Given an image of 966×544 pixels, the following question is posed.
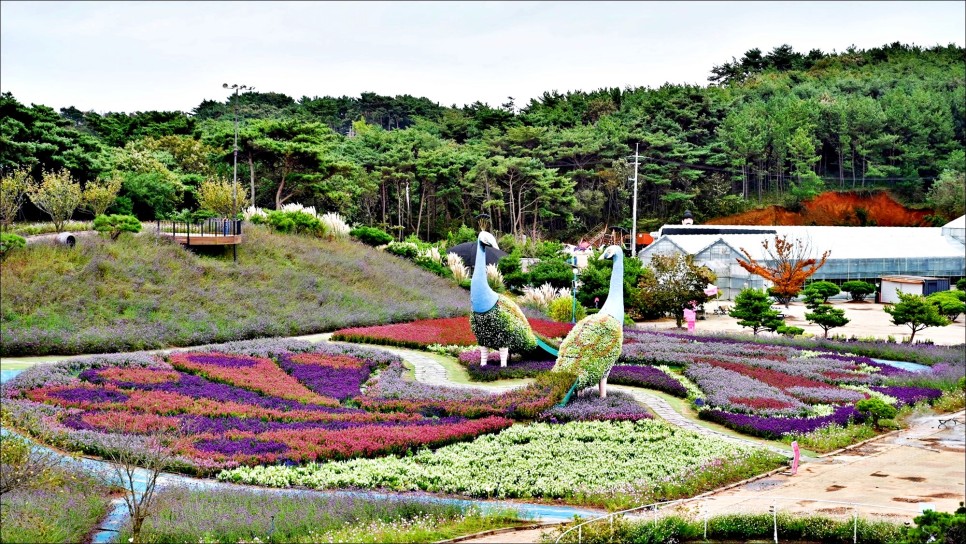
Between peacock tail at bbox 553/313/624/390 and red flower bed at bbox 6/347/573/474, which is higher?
peacock tail at bbox 553/313/624/390

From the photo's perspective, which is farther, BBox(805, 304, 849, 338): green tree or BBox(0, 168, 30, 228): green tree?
BBox(805, 304, 849, 338): green tree

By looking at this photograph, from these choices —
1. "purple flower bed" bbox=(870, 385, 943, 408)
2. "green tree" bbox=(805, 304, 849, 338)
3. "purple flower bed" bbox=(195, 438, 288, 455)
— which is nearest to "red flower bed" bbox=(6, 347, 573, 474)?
"purple flower bed" bbox=(195, 438, 288, 455)

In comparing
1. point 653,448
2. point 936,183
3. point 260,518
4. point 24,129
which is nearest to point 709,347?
point 653,448

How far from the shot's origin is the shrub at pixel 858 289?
3591 centimetres

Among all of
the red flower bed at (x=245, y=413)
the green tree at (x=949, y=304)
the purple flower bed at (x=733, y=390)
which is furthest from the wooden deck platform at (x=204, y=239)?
the green tree at (x=949, y=304)

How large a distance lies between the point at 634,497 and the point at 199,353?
11.4 meters

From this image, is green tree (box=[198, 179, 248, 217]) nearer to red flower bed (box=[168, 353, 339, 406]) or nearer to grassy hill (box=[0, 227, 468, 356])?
grassy hill (box=[0, 227, 468, 356])

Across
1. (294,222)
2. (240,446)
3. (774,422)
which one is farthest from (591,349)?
(294,222)

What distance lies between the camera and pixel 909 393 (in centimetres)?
1828

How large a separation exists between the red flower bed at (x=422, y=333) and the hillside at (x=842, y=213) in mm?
30830

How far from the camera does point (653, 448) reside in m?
14.1

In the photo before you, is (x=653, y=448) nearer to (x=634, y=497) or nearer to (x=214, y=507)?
(x=634, y=497)

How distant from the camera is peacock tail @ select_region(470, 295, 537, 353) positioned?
63.9 feet

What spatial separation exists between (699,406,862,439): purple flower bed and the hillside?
118 ft
